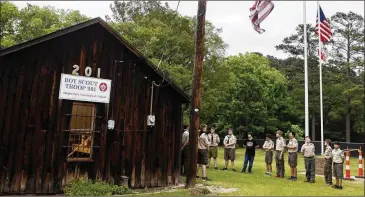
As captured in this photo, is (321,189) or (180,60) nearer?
(321,189)

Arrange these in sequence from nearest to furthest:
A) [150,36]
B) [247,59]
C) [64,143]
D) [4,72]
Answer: [4,72] < [64,143] < [150,36] < [247,59]

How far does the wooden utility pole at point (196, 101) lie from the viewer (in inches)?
442

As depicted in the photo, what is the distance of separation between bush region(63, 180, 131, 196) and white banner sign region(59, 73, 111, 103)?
8.23 ft

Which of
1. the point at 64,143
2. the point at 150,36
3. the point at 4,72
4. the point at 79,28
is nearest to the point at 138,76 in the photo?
the point at 79,28

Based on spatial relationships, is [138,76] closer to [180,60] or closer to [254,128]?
[180,60]

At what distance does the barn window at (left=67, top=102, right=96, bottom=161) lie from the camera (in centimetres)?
1098

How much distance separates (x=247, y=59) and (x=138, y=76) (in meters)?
37.9

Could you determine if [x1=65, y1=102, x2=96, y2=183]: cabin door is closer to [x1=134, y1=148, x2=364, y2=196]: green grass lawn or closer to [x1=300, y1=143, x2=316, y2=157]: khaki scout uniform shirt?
[x1=134, y1=148, x2=364, y2=196]: green grass lawn

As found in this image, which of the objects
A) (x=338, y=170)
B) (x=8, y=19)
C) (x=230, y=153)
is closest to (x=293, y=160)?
(x=338, y=170)

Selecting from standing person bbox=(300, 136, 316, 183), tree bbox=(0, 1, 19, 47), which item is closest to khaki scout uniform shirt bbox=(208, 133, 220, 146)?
standing person bbox=(300, 136, 316, 183)

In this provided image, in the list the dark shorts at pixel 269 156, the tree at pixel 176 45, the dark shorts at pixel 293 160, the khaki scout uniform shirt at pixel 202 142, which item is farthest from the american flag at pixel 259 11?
the tree at pixel 176 45

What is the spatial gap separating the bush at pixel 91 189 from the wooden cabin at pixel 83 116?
225mm

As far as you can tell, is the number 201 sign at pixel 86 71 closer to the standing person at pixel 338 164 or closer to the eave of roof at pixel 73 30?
the eave of roof at pixel 73 30

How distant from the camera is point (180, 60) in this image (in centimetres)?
2623
